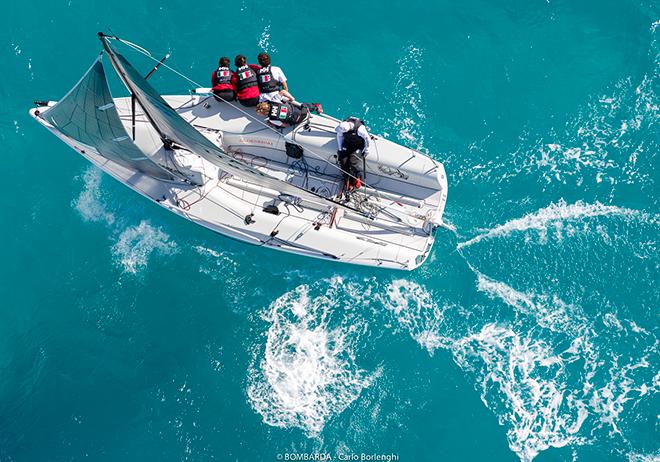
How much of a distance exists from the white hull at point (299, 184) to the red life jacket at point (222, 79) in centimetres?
65

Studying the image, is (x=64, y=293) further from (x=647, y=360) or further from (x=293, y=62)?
(x=647, y=360)

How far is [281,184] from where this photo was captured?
13.6 meters

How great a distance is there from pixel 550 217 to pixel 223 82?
9692mm

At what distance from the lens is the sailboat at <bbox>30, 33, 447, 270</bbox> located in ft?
46.6

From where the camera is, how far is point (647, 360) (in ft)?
46.0

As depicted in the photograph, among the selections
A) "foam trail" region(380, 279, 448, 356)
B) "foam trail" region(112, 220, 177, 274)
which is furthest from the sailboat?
Answer: "foam trail" region(112, 220, 177, 274)

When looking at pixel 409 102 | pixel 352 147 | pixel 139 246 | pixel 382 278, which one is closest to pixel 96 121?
pixel 139 246

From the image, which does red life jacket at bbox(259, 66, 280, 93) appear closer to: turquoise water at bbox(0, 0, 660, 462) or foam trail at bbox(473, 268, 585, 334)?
turquoise water at bbox(0, 0, 660, 462)

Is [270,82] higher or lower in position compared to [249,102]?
higher

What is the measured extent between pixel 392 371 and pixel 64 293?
9.40 metres

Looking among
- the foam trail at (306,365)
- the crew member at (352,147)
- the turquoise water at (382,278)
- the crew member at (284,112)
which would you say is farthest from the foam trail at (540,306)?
the crew member at (284,112)

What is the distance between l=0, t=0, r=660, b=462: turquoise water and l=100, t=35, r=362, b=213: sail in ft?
8.00

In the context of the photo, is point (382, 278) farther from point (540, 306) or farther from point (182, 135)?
point (182, 135)

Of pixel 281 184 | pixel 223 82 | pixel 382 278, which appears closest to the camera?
pixel 281 184
